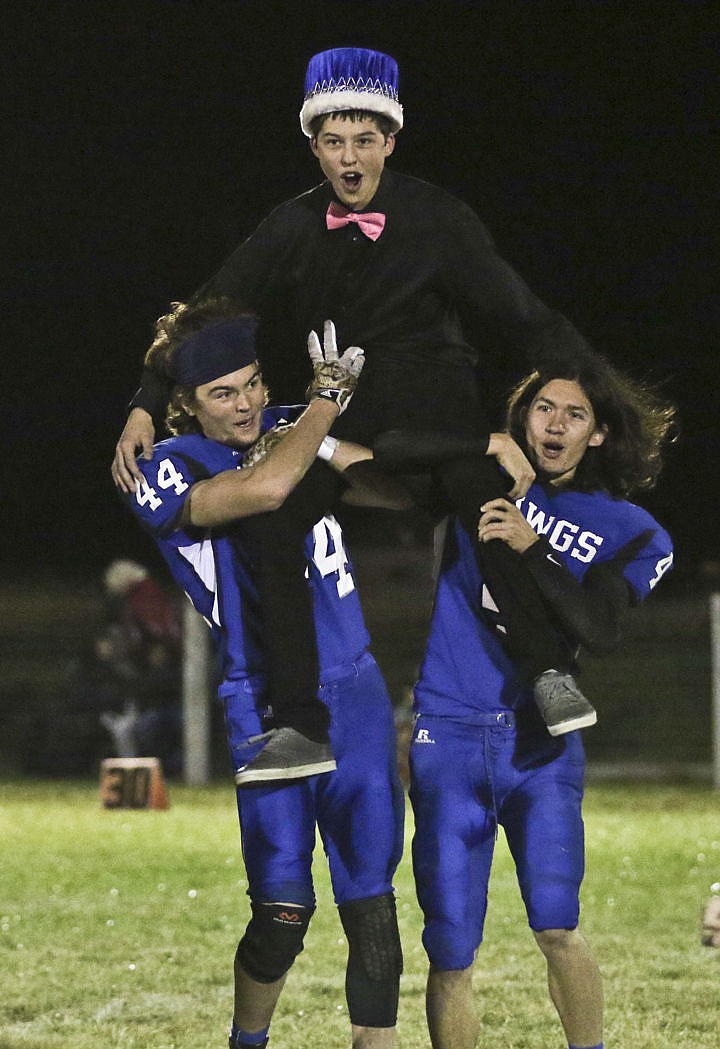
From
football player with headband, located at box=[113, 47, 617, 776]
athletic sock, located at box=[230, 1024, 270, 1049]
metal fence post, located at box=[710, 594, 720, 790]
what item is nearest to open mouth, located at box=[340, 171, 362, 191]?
football player with headband, located at box=[113, 47, 617, 776]

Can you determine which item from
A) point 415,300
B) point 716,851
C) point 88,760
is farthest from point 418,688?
point 88,760

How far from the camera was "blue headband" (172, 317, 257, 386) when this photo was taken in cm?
498

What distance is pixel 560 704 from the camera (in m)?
4.66

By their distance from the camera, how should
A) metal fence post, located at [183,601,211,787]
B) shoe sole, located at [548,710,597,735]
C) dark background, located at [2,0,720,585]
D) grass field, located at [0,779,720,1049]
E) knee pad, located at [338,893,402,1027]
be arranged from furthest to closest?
dark background, located at [2,0,720,585]
metal fence post, located at [183,601,211,787]
grass field, located at [0,779,720,1049]
knee pad, located at [338,893,402,1027]
shoe sole, located at [548,710,597,735]

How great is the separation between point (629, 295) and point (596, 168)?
3209 mm

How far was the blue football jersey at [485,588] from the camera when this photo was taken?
491cm

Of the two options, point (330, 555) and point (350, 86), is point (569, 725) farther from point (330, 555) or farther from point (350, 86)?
point (350, 86)

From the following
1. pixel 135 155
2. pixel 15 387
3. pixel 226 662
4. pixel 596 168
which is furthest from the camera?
pixel 15 387

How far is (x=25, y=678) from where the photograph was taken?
20172mm

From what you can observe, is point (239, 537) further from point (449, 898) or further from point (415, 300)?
point (449, 898)

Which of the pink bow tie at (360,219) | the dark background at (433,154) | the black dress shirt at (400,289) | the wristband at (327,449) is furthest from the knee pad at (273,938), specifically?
the dark background at (433,154)

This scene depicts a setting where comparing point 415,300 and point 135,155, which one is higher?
point 135,155

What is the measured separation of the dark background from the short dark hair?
2423cm

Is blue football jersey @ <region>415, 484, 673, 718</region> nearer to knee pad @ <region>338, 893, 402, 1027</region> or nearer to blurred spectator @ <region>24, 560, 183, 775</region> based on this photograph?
knee pad @ <region>338, 893, 402, 1027</region>
